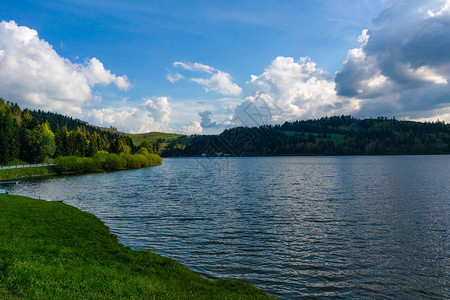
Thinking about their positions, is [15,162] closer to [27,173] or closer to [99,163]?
[27,173]

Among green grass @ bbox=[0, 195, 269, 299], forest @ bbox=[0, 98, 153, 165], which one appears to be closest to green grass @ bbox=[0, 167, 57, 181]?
forest @ bbox=[0, 98, 153, 165]

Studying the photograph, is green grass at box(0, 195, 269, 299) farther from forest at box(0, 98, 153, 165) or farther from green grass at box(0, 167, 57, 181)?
forest at box(0, 98, 153, 165)

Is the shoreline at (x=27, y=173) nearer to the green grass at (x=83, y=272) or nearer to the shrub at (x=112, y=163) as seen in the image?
the shrub at (x=112, y=163)

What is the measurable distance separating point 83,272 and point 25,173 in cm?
9982

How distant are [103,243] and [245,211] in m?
20.6

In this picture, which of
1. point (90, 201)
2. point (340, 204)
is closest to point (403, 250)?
point (340, 204)

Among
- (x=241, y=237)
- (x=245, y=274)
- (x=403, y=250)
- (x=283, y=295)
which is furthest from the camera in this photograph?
(x=241, y=237)

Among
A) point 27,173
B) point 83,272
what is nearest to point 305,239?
point 83,272

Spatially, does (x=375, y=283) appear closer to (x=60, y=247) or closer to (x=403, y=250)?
(x=403, y=250)

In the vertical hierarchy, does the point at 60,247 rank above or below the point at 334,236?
above

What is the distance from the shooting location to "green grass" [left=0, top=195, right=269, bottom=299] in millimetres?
10219

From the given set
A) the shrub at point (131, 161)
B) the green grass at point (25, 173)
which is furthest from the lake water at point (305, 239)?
the shrub at point (131, 161)

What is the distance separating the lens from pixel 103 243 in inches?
753

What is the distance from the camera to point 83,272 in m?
12.2
